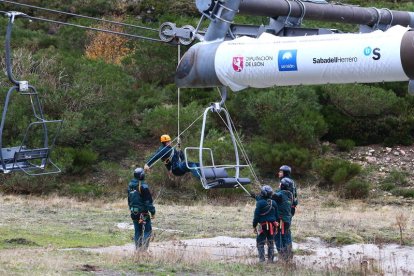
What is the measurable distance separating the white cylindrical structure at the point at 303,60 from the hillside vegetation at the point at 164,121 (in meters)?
20.9

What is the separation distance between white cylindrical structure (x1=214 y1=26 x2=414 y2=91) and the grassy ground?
354cm

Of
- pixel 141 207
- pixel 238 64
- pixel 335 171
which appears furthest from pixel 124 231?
pixel 335 171

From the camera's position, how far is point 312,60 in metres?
13.8

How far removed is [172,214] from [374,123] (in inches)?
767

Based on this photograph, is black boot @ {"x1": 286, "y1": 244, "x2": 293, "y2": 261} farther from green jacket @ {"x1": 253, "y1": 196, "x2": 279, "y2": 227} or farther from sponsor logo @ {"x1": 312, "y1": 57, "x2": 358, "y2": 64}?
sponsor logo @ {"x1": 312, "y1": 57, "x2": 358, "y2": 64}

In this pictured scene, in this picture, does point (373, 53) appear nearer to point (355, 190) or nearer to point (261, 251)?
point (261, 251)

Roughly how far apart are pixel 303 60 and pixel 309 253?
271 inches

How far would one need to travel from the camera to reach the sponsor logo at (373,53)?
1316cm

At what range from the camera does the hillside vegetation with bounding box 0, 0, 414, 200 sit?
37906mm

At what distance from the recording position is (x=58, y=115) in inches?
1580

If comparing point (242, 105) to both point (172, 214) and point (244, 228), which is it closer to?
point (172, 214)

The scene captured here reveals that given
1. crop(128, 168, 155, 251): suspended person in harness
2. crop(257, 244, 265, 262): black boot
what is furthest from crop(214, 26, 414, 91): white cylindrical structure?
crop(257, 244, 265, 262): black boot

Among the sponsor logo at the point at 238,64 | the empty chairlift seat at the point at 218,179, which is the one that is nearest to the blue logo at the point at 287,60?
the sponsor logo at the point at 238,64

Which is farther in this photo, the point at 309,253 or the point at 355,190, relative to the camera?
the point at 355,190
